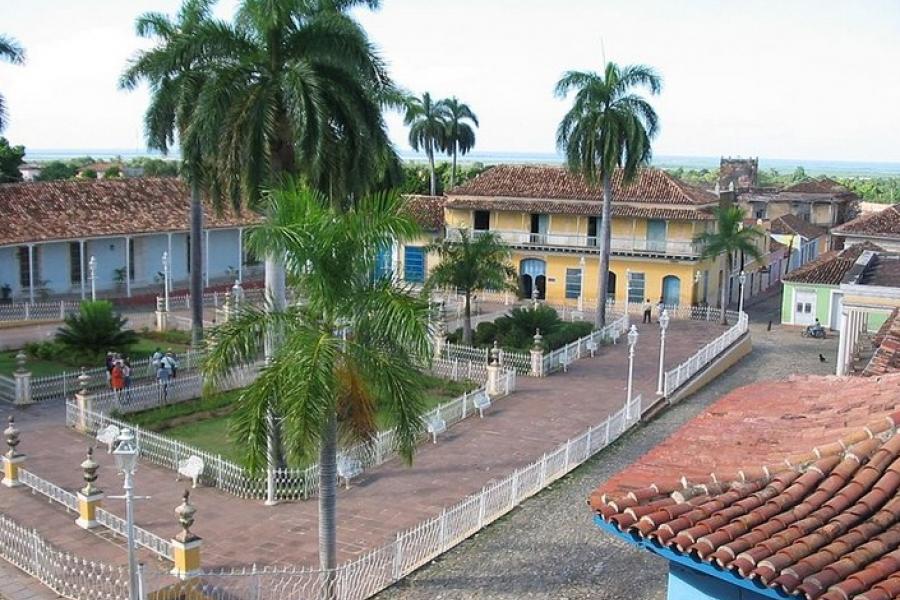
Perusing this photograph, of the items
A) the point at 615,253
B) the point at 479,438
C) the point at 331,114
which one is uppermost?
the point at 331,114

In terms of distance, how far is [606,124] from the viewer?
30000 millimetres

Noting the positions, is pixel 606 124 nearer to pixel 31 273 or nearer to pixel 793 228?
pixel 31 273

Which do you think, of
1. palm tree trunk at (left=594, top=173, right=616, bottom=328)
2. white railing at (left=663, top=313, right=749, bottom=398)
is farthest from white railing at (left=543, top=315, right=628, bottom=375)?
white railing at (left=663, top=313, right=749, bottom=398)

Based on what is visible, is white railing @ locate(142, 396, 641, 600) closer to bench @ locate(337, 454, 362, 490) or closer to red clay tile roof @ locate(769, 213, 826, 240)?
bench @ locate(337, 454, 362, 490)

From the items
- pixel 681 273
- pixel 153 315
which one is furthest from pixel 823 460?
pixel 681 273

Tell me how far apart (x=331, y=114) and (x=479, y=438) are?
7416 millimetres

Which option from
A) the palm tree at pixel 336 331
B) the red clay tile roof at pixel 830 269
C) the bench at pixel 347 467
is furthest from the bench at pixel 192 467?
the red clay tile roof at pixel 830 269

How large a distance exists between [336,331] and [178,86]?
12448 mm

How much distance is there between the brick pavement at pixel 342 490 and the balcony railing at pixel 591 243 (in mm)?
14587

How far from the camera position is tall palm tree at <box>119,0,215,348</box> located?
19469 mm

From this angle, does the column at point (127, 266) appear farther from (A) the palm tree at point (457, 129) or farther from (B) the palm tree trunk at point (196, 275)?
(A) the palm tree at point (457, 129)

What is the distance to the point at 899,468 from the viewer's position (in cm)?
568

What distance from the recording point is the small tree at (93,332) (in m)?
23.7

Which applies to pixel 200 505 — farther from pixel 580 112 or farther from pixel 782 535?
pixel 580 112
